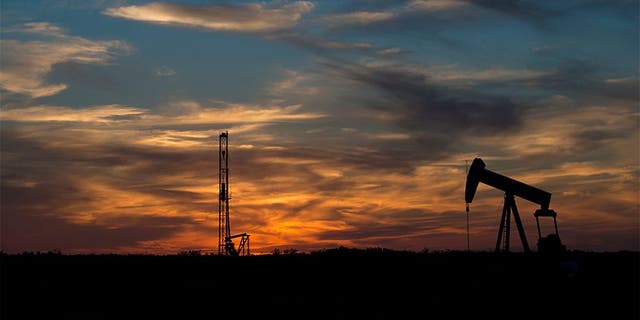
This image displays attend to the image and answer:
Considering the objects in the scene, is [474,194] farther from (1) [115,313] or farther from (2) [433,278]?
(1) [115,313]

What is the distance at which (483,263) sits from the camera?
28203 millimetres

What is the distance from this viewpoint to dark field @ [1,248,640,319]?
726 inches

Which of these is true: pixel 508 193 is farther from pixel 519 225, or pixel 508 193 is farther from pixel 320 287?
pixel 320 287

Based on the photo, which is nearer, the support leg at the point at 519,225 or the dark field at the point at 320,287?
the dark field at the point at 320,287

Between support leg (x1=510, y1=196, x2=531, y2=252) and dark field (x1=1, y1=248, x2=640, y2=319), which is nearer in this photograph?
dark field (x1=1, y1=248, x2=640, y2=319)

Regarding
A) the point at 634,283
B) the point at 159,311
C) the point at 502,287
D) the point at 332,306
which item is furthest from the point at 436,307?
the point at 634,283

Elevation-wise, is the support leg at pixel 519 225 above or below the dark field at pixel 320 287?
above

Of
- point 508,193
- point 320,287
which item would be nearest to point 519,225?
point 508,193

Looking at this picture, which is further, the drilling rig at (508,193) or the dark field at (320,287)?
the drilling rig at (508,193)

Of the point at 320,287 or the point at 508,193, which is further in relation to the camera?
the point at 508,193

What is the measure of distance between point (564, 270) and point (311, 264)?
794 centimetres

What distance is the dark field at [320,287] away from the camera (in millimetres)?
18438

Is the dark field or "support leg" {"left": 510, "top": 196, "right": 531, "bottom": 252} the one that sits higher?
"support leg" {"left": 510, "top": 196, "right": 531, "bottom": 252}

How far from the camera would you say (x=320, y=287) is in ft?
72.4
